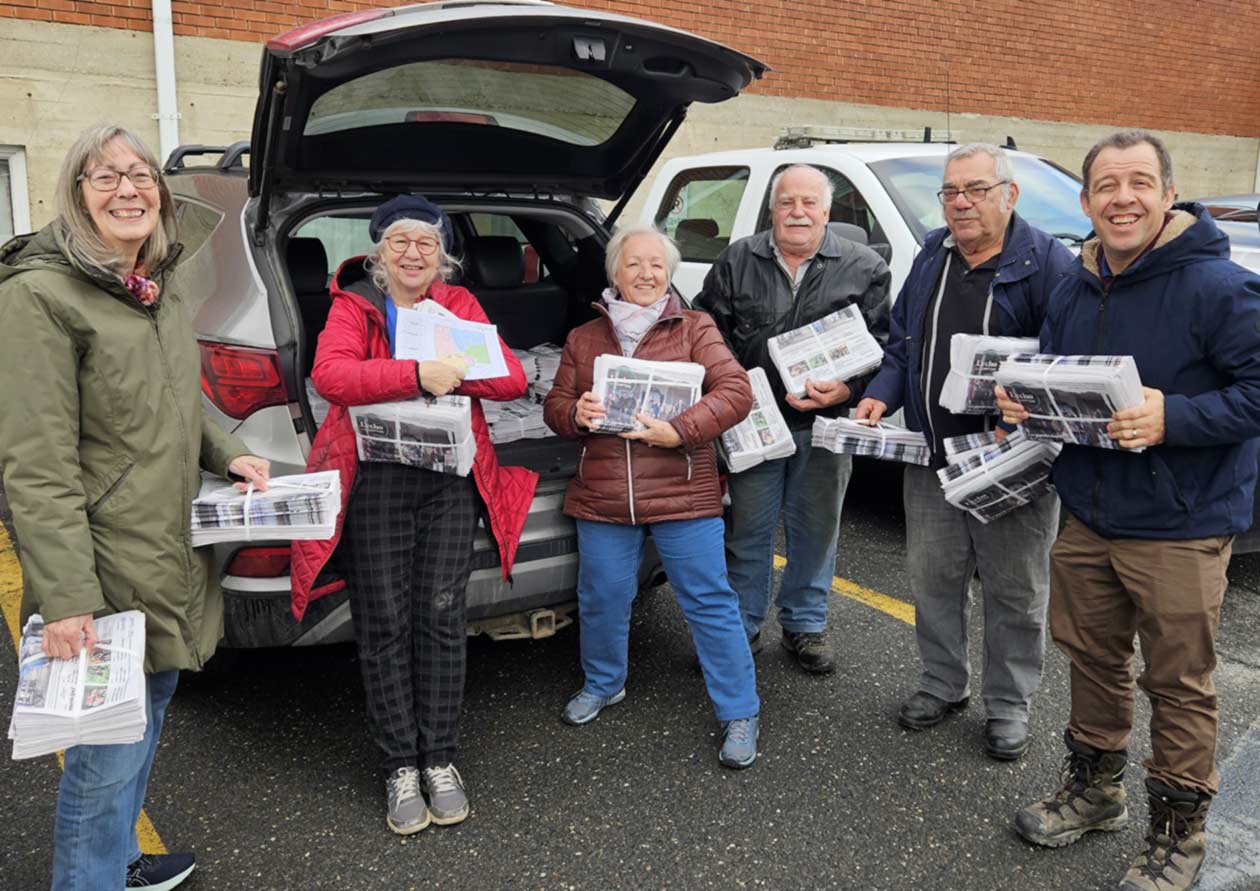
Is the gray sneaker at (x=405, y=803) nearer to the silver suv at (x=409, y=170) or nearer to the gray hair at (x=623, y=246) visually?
the silver suv at (x=409, y=170)

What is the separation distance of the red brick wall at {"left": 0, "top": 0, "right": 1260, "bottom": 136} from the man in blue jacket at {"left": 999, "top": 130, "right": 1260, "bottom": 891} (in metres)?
7.50

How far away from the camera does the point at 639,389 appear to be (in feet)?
9.81

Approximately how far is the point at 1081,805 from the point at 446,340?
2.10m

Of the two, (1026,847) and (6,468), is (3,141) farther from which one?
(1026,847)

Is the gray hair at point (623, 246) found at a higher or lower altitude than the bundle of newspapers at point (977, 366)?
higher

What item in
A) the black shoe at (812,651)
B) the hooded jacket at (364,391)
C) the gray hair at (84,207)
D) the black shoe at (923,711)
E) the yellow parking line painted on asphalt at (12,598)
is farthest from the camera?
the black shoe at (812,651)

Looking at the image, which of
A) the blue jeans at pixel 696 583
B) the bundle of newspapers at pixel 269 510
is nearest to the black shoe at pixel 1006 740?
the blue jeans at pixel 696 583

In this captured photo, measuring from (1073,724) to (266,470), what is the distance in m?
2.23

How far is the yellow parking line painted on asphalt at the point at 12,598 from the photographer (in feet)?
8.89

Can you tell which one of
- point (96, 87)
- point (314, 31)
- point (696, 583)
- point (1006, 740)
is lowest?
point (1006, 740)

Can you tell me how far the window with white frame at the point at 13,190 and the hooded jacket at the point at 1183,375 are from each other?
25.3 ft

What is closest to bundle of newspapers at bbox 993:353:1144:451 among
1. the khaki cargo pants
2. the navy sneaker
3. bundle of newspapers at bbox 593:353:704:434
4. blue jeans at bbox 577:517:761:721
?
the khaki cargo pants

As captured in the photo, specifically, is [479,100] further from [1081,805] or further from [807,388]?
[1081,805]

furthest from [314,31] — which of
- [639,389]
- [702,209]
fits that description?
[702,209]
